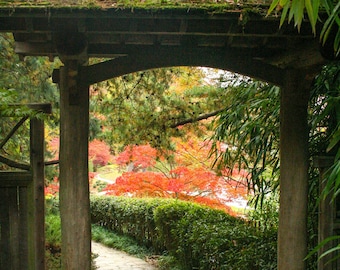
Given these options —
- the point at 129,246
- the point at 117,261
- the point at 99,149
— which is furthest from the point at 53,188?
the point at 117,261

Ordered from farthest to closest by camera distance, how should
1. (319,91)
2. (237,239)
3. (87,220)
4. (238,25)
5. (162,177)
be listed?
(162,177) < (237,239) < (319,91) < (87,220) < (238,25)

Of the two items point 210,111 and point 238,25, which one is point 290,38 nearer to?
point 238,25

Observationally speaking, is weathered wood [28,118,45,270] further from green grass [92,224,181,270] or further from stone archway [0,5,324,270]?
green grass [92,224,181,270]

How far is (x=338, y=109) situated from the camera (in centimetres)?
288

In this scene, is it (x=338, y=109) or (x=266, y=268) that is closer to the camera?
(x=338, y=109)

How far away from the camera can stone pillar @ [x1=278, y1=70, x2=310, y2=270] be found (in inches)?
120

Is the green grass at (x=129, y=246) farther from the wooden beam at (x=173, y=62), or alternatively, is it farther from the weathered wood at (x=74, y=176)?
the wooden beam at (x=173, y=62)

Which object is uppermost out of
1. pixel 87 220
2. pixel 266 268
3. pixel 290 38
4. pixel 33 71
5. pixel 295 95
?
pixel 33 71

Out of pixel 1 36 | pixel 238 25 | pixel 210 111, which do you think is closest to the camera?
pixel 238 25

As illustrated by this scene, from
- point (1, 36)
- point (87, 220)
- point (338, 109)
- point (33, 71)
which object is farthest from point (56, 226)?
point (338, 109)

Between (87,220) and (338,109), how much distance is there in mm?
2049

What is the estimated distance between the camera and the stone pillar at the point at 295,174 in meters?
3.05

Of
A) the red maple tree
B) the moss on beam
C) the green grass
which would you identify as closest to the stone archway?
the moss on beam

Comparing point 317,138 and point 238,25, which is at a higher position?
point 238,25
